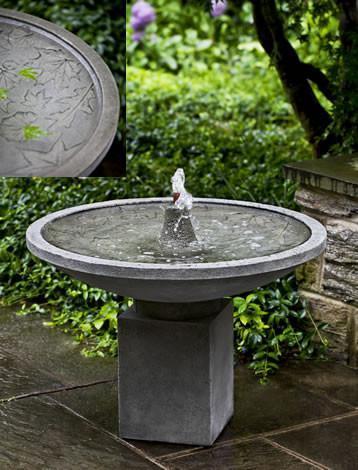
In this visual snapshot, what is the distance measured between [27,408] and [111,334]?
2.93 ft

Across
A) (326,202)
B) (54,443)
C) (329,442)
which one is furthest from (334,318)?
(54,443)

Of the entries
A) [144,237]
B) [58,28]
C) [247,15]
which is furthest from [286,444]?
[247,15]

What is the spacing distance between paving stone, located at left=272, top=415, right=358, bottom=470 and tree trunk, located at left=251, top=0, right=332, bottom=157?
2.61 m

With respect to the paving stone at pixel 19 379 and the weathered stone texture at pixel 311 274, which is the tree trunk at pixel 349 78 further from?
the paving stone at pixel 19 379

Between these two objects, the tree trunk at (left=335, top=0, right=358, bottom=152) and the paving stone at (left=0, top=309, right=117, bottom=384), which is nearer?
the paving stone at (left=0, top=309, right=117, bottom=384)

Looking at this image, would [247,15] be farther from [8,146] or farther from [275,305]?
[275,305]

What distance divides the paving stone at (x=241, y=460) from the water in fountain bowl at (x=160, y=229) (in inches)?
29.6

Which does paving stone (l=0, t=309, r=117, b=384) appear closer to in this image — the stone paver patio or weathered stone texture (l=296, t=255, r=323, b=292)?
the stone paver patio

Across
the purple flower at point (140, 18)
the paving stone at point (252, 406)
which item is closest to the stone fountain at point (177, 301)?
the paving stone at point (252, 406)

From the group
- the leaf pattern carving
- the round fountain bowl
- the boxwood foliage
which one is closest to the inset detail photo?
the leaf pattern carving

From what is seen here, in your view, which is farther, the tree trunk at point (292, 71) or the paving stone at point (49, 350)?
the tree trunk at point (292, 71)

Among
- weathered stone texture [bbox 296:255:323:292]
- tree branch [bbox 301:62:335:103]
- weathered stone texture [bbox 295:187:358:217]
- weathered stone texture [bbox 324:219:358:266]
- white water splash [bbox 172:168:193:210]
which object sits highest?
tree branch [bbox 301:62:335:103]

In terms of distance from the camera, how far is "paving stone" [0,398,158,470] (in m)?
3.43

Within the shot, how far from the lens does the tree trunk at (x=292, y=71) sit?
239 inches
